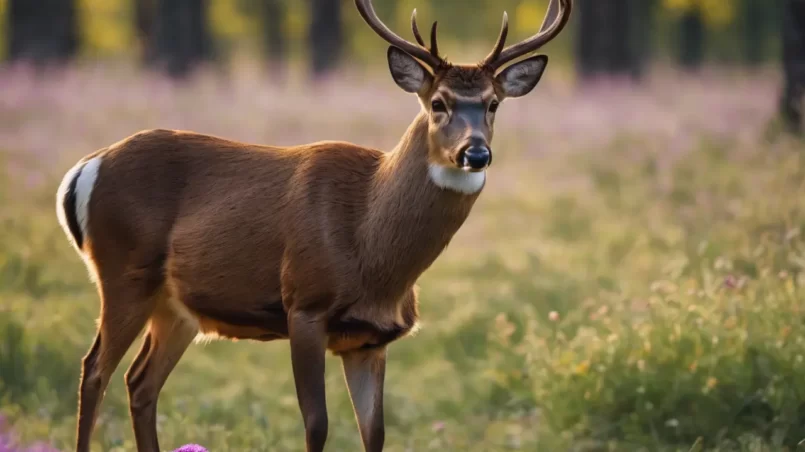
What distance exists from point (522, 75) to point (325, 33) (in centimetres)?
2152

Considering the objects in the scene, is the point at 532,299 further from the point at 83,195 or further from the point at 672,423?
the point at 83,195

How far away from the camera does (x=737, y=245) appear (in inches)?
336

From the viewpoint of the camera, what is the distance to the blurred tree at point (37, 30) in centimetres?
1758

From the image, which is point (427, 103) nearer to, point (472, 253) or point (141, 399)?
point (141, 399)

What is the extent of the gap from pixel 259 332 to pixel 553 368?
6.07ft

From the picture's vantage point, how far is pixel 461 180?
5125 millimetres

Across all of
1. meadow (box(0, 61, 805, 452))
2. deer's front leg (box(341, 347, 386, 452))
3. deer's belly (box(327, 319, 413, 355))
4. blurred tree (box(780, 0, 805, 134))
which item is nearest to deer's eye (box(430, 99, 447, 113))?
deer's belly (box(327, 319, 413, 355))

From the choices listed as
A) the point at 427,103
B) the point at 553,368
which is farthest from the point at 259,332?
the point at 553,368

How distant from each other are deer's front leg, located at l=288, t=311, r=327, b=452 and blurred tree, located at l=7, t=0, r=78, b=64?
43.2 ft

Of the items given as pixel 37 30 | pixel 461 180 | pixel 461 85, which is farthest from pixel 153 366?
pixel 37 30

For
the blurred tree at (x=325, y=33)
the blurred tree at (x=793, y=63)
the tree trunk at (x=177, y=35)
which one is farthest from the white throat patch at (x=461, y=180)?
the blurred tree at (x=325, y=33)

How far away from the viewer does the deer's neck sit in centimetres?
520

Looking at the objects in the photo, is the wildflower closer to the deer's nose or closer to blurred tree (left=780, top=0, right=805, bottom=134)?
the deer's nose

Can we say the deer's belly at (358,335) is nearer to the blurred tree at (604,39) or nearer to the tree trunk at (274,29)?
the blurred tree at (604,39)
